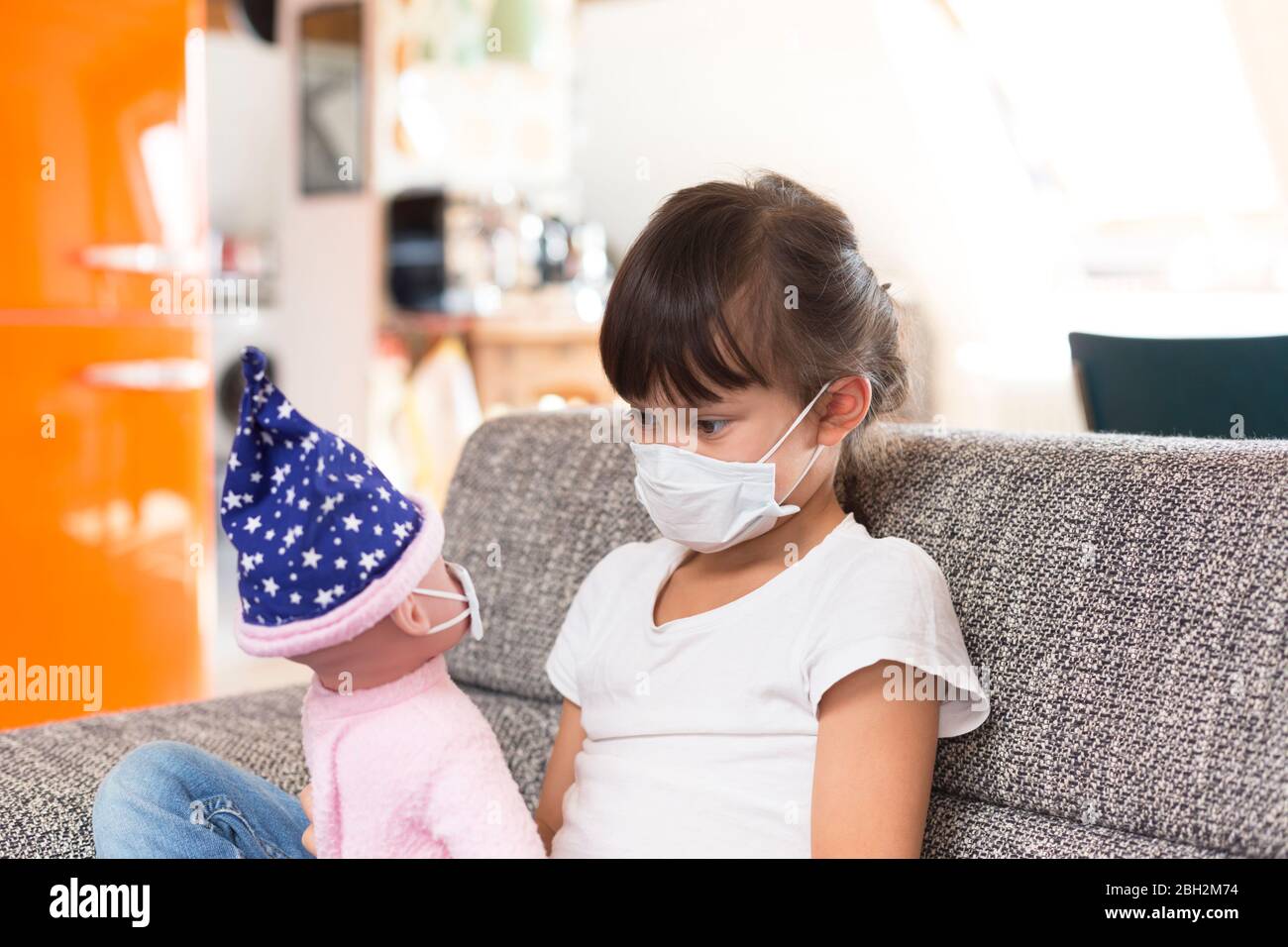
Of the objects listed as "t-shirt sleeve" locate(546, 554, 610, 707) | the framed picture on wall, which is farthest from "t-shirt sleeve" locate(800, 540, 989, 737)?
the framed picture on wall

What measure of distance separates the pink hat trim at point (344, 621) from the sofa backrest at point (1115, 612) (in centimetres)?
51

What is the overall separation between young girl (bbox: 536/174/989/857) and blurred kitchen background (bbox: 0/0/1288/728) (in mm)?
1828

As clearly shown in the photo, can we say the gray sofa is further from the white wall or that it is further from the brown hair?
the white wall

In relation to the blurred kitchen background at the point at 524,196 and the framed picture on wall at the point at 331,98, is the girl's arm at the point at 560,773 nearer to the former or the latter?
the blurred kitchen background at the point at 524,196

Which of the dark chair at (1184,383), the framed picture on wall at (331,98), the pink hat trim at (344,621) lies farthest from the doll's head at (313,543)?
the framed picture on wall at (331,98)

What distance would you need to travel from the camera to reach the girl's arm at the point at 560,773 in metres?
1.24

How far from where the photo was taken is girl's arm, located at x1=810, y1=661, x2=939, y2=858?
0.97 meters

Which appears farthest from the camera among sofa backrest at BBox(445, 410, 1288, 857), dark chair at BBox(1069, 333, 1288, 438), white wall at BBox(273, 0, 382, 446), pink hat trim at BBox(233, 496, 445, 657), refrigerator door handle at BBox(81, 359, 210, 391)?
white wall at BBox(273, 0, 382, 446)

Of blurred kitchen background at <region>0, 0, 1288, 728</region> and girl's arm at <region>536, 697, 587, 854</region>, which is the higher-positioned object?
blurred kitchen background at <region>0, 0, 1288, 728</region>

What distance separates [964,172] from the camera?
354cm

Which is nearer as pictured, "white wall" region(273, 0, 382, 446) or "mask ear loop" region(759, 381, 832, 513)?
"mask ear loop" region(759, 381, 832, 513)

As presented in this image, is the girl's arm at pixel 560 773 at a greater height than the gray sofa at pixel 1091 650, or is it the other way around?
the gray sofa at pixel 1091 650
